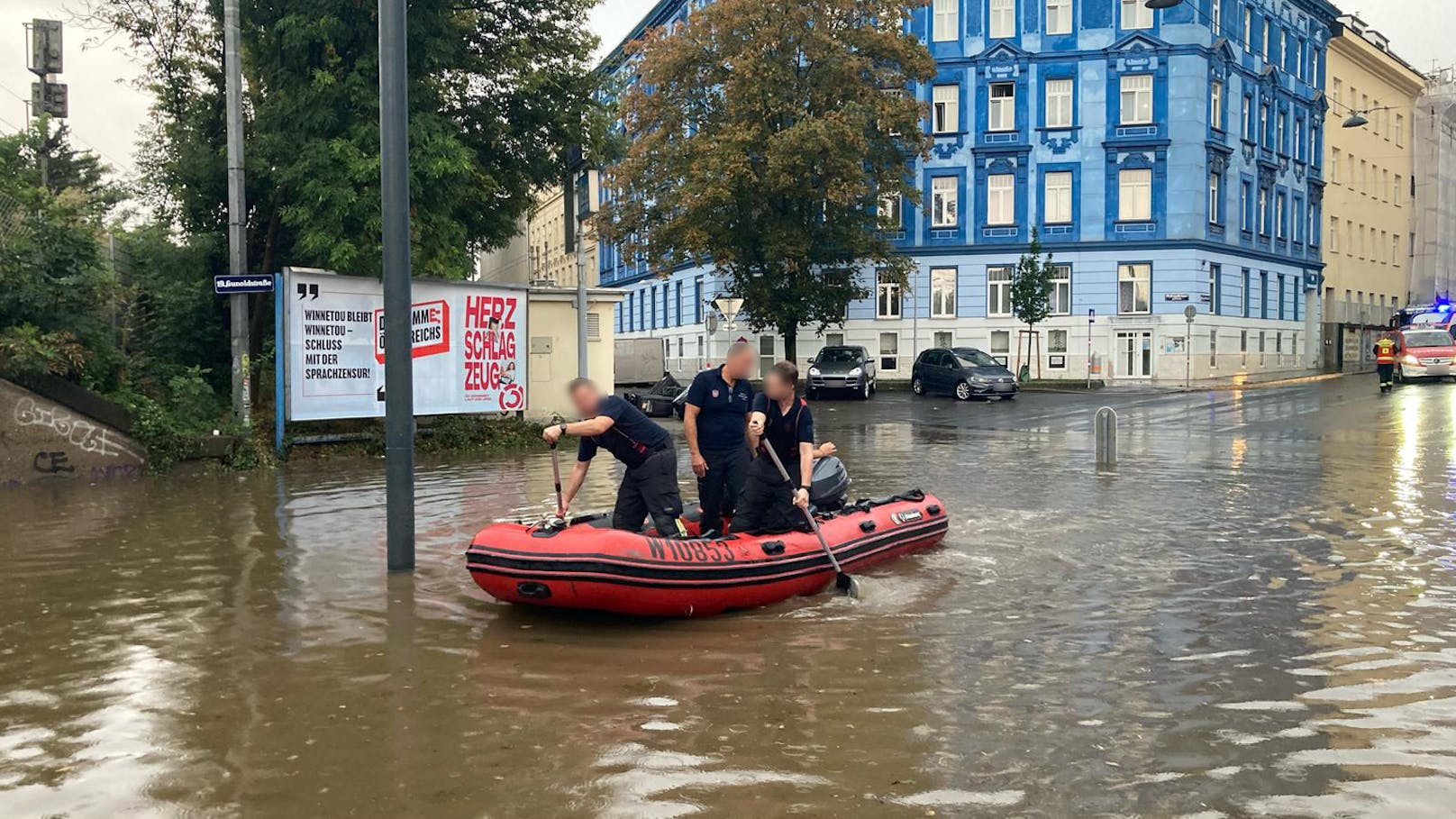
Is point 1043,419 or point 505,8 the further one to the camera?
point 1043,419

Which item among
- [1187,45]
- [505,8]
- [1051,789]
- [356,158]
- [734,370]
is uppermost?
[1187,45]

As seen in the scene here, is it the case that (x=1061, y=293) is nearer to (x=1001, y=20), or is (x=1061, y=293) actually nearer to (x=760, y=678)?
(x=1001, y=20)

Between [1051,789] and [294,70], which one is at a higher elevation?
[294,70]

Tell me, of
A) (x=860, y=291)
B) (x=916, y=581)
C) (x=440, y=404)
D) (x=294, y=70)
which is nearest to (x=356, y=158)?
(x=294, y=70)

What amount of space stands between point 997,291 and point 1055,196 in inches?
171

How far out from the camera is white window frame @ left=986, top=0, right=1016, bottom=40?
49531mm

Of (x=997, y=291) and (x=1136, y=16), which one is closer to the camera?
(x=1136, y=16)

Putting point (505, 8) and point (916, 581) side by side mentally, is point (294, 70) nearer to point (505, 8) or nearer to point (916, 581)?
point (505, 8)

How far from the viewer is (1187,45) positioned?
1892 inches

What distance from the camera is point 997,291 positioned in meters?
49.8

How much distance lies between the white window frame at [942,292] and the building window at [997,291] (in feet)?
4.35

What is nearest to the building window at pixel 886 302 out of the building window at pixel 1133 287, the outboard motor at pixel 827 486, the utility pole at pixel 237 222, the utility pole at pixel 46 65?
the building window at pixel 1133 287

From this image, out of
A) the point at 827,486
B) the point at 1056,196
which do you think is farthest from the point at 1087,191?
the point at 827,486

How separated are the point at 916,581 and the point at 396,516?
13.3 feet
